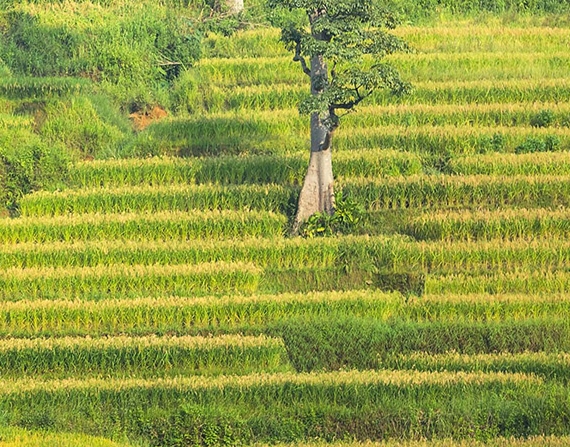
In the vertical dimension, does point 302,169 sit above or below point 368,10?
below

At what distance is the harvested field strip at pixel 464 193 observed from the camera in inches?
891

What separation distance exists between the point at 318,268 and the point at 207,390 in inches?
187

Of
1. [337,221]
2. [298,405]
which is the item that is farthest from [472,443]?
[337,221]

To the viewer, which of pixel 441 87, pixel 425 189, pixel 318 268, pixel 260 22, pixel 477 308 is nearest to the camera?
pixel 477 308

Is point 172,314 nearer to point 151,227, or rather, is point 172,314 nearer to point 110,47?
point 151,227

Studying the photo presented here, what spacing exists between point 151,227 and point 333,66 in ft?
11.9

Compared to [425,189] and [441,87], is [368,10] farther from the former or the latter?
[441,87]

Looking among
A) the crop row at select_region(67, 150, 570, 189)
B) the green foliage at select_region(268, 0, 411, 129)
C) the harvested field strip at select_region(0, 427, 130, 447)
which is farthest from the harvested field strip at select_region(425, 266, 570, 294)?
the harvested field strip at select_region(0, 427, 130, 447)

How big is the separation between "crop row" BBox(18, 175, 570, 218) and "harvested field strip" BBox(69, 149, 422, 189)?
0.66 metres

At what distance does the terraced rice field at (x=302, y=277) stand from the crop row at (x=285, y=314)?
0.03 metres

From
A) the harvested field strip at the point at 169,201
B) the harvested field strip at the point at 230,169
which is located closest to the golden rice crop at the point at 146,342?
the harvested field strip at the point at 169,201

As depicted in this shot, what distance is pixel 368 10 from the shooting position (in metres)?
21.5

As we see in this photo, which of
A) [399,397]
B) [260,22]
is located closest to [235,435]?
[399,397]

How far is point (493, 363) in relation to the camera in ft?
57.7
